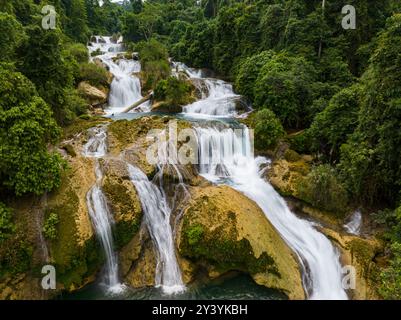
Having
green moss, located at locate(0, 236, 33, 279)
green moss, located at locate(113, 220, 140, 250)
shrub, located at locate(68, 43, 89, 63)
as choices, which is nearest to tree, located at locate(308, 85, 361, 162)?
green moss, located at locate(113, 220, 140, 250)

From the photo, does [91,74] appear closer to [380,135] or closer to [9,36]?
[9,36]

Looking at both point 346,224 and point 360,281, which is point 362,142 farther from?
point 360,281

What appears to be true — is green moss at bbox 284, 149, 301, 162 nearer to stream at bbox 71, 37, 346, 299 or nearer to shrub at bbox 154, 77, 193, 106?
stream at bbox 71, 37, 346, 299

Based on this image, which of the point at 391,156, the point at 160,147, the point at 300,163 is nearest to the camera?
the point at 391,156

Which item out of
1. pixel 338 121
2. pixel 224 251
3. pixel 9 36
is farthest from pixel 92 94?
pixel 224 251

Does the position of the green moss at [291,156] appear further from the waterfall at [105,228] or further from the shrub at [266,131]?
the waterfall at [105,228]

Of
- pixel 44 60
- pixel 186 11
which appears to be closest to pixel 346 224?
pixel 44 60
